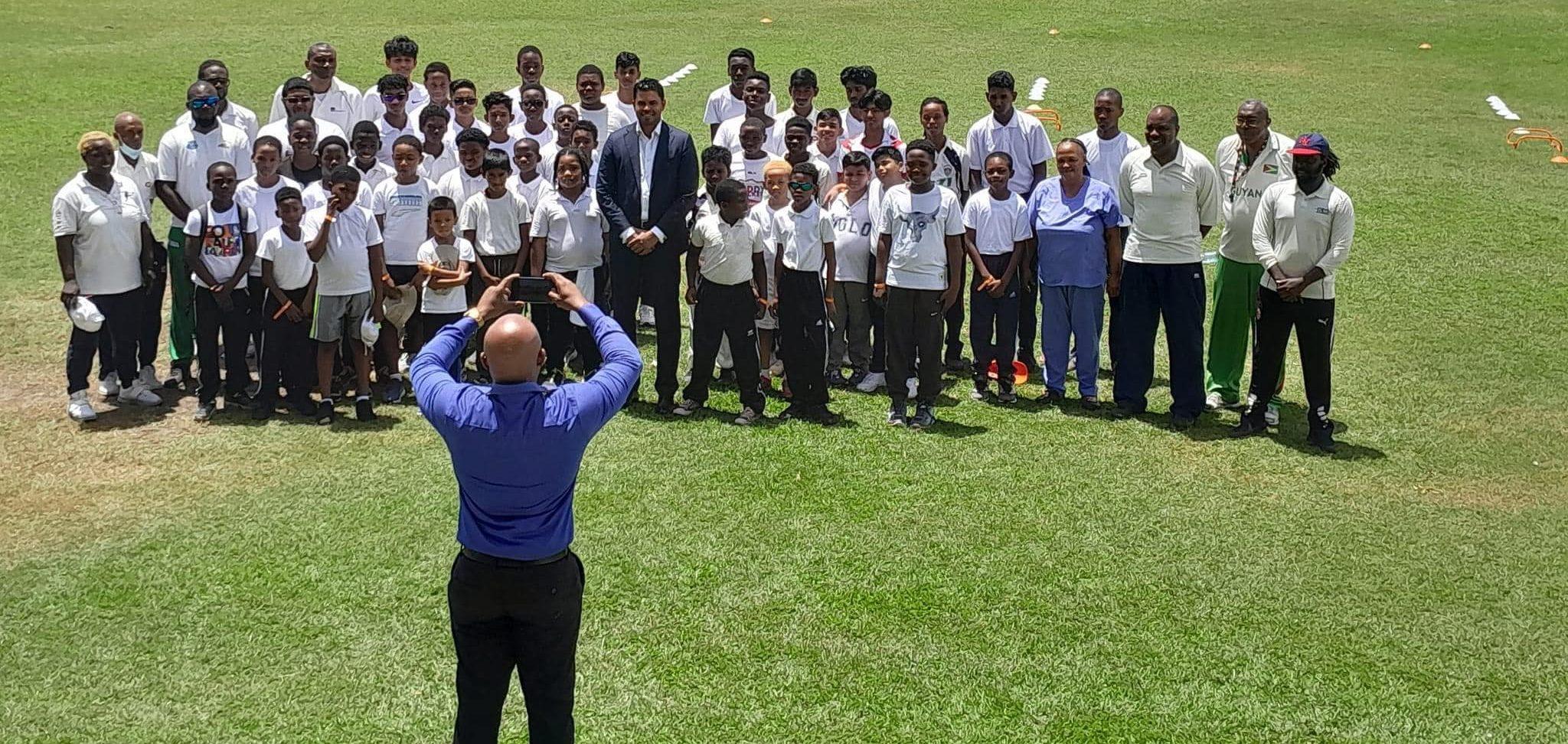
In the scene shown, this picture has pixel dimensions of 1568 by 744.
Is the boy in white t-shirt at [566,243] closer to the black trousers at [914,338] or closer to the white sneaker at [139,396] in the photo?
the black trousers at [914,338]

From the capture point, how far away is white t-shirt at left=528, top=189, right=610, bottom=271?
1128 centimetres

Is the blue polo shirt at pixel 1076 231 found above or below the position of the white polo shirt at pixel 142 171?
below

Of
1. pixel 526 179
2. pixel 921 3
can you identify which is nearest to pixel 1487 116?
pixel 921 3

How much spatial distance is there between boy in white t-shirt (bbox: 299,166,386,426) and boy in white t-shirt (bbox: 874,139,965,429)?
11.7 ft

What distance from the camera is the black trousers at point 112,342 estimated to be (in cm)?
1081

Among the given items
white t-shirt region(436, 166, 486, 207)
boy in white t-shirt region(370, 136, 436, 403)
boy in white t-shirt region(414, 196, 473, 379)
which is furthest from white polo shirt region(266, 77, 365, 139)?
boy in white t-shirt region(414, 196, 473, 379)

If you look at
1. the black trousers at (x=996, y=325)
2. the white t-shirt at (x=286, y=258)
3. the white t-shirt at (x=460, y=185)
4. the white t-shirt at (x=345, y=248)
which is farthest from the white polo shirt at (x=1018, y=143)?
the white t-shirt at (x=286, y=258)

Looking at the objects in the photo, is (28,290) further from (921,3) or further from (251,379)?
(921,3)

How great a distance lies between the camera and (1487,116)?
74.8ft

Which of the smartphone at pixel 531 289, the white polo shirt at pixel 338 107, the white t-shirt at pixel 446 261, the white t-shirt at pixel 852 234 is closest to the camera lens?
the smartphone at pixel 531 289

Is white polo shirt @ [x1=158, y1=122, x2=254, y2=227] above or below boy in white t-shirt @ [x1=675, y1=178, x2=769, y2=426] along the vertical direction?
above

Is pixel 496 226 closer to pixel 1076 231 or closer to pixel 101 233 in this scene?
pixel 101 233

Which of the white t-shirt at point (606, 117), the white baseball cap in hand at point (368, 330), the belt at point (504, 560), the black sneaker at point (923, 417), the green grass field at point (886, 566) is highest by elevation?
the white t-shirt at point (606, 117)

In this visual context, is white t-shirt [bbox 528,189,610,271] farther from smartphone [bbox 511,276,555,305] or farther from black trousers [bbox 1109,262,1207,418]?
smartphone [bbox 511,276,555,305]
